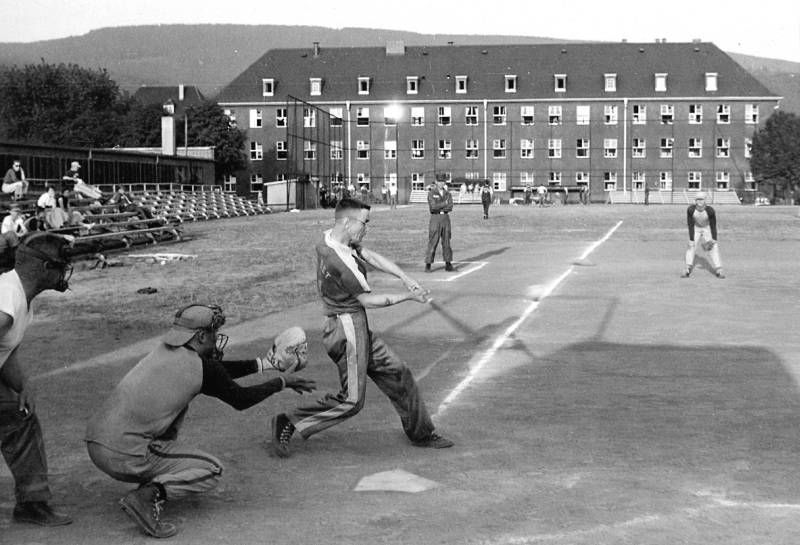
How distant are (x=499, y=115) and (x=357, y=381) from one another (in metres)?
87.8

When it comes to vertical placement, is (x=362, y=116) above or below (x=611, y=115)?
above

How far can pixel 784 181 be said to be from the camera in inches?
3351

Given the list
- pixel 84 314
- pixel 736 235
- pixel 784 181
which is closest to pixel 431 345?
pixel 84 314

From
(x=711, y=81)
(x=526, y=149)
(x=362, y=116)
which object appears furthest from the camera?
(x=362, y=116)

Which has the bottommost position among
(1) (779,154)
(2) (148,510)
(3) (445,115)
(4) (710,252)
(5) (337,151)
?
(2) (148,510)

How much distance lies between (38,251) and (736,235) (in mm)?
34239

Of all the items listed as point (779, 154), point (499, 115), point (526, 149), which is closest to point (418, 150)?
point (499, 115)

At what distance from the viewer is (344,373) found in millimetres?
7418

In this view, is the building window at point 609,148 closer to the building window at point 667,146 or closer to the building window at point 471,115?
the building window at point 667,146

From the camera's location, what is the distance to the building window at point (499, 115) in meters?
93.3

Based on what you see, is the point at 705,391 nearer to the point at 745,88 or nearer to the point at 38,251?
the point at 38,251

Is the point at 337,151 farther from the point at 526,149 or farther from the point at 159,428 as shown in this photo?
the point at 159,428

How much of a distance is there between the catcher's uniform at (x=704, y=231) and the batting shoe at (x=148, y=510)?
16.6m

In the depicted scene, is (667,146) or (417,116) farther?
(417,116)
